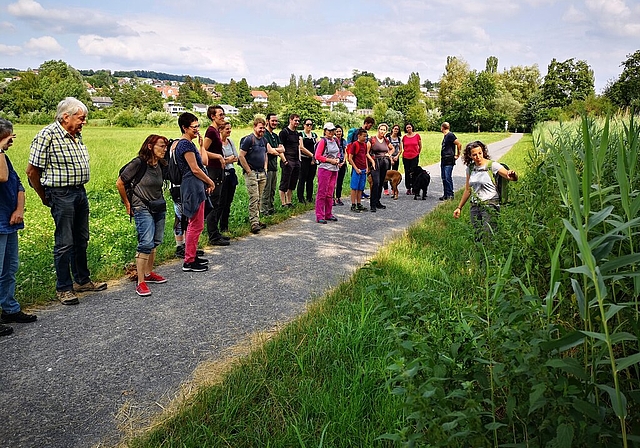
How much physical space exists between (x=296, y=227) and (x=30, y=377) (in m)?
6.21

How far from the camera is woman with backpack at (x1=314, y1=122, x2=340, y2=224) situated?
992 centimetres

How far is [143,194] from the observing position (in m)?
5.80

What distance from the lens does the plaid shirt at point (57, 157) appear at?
17.5 feet

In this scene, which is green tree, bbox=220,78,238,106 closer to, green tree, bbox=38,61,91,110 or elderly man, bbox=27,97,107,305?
green tree, bbox=38,61,91,110

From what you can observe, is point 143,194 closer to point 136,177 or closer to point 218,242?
point 136,177

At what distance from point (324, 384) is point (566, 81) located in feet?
289

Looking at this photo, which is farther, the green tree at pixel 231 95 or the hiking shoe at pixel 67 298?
the green tree at pixel 231 95

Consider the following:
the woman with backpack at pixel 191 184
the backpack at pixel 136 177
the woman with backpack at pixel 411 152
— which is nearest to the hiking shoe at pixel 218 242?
the woman with backpack at pixel 191 184

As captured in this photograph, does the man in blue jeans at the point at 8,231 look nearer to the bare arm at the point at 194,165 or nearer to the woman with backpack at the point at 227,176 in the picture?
the bare arm at the point at 194,165

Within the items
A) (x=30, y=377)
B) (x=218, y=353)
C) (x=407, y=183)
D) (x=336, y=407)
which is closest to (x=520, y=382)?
(x=336, y=407)

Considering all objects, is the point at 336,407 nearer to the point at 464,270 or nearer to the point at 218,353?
the point at 218,353

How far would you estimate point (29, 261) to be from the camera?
21.9 ft

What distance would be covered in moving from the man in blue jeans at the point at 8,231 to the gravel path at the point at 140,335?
234 millimetres

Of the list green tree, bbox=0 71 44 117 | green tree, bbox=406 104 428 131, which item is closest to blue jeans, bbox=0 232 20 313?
green tree, bbox=0 71 44 117
